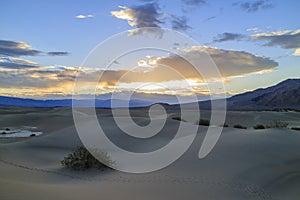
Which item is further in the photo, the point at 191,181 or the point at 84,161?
the point at 84,161

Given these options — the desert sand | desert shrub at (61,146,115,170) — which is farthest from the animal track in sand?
desert shrub at (61,146,115,170)

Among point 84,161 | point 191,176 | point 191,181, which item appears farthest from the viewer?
point 84,161

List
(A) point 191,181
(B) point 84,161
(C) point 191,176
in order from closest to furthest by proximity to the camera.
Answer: (A) point 191,181, (C) point 191,176, (B) point 84,161

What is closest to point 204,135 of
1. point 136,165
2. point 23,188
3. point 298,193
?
point 136,165

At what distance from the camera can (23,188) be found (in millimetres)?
6879

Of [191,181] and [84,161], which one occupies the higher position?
[84,161]

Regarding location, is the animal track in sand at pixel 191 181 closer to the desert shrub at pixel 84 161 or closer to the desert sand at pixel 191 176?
the desert sand at pixel 191 176

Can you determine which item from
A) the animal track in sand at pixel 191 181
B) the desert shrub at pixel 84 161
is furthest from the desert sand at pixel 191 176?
the desert shrub at pixel 84 161

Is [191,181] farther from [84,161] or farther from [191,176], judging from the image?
[84,161]

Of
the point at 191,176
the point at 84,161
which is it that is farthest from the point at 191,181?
the point at 84,161

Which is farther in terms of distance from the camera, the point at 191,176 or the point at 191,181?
the point at 191,176

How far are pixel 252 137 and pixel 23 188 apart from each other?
907 cm

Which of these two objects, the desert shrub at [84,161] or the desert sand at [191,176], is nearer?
the desert sand at [191,176]

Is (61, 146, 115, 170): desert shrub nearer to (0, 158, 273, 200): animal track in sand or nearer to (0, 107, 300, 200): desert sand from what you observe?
(0, 107, 300, 200): desert sand
